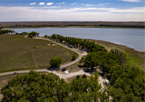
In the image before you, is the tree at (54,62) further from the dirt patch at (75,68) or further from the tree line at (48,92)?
the tree line at (48,92)

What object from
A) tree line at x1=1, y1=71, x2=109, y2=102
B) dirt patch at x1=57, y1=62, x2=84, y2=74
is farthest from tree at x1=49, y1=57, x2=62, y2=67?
tree line at x1=1, y1=71, x2=109, y2=102

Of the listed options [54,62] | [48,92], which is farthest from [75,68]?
[48,92]

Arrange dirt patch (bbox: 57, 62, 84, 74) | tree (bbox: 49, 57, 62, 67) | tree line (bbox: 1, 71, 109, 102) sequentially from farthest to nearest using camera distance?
tree (bbox: 49, 57, 62, 67) → dirt patch (bbox: 57, 62, 84, 74) → tree line (bbox: 1, 71, 109, 102)

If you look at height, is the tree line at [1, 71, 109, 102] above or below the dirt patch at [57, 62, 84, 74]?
above

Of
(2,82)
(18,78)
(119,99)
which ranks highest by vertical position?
(18,78)

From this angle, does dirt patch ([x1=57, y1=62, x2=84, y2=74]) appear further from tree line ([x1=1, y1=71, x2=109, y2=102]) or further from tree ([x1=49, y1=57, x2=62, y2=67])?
tree line ([x1=1, y1=71, x2=109, y2=102])

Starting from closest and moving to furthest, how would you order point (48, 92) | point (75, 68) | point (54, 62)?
point (48, 92) < point (54, 62) < point (75, 68)

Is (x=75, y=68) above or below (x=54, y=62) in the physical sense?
Result: below

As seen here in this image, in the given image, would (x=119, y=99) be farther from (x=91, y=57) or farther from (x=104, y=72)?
(x=91, y=57)

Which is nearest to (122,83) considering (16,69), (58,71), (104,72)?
(104,72)

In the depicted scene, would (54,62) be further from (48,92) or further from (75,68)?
(48,92)

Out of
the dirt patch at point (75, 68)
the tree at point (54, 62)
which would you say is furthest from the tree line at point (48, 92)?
the tree at point (54, 62)
